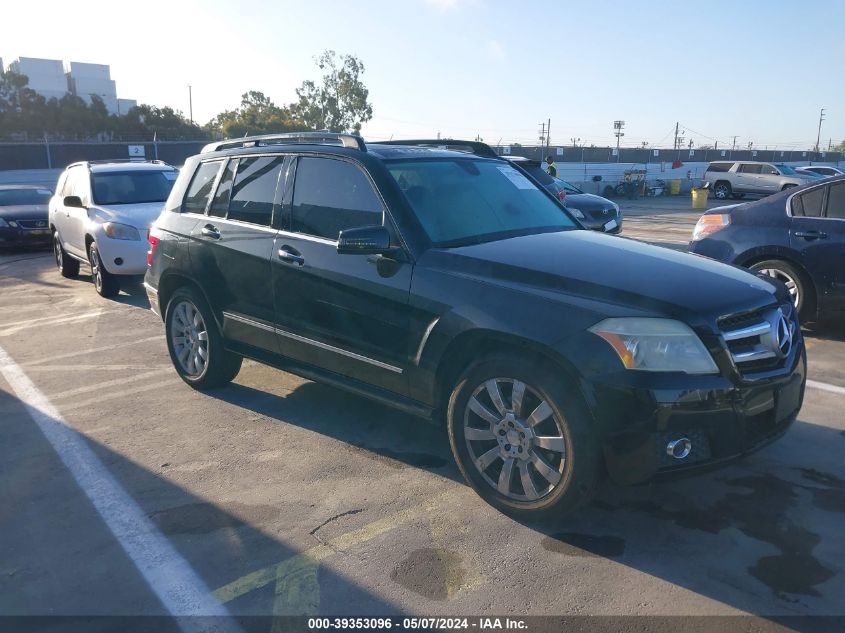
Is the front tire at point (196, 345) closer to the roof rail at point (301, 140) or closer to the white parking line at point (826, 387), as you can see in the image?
the roof rail at point (301, 140)

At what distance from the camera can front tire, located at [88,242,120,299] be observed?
390 inches

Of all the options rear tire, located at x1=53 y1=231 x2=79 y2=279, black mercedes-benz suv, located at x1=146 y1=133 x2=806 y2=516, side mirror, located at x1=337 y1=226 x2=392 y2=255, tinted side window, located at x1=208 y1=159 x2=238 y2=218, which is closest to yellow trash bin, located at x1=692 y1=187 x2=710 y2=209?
rear tire, located at x1=53 y1=231 x2=79 y2=279

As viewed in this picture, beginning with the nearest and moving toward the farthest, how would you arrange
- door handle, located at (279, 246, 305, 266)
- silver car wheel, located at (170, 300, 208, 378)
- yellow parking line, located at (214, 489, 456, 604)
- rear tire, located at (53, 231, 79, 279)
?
1. yellow parking line, located at (214, 489, 456, 604)
2. door handle, located at (279, 246, 305, 266)
3. silver car wheel, located at (170, 300, 208, 378)
4. rear tire, located at (53, 231, 79, 279)

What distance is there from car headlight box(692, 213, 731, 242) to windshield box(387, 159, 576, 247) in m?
3.29

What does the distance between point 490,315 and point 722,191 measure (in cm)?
3220

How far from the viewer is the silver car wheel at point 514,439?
11.6 feet

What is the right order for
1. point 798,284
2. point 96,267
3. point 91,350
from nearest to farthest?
point 798,284 → point 91,350 → point 96,267

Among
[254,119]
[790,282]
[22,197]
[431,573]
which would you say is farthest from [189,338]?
[254,119]

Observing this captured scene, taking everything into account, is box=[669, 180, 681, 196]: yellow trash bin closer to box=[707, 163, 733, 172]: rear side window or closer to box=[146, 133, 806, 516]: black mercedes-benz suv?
box=[707, 163, 733, 172]: rear side window

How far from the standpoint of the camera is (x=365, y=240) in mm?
4039

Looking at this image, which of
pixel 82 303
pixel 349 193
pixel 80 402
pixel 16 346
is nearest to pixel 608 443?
pixel 349 193

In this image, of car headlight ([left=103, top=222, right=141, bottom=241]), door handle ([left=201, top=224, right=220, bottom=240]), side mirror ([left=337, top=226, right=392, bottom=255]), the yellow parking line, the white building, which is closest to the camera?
the yellow parking line

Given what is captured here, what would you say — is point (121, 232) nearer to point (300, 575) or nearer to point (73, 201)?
point (73, 201)

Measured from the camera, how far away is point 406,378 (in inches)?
163
